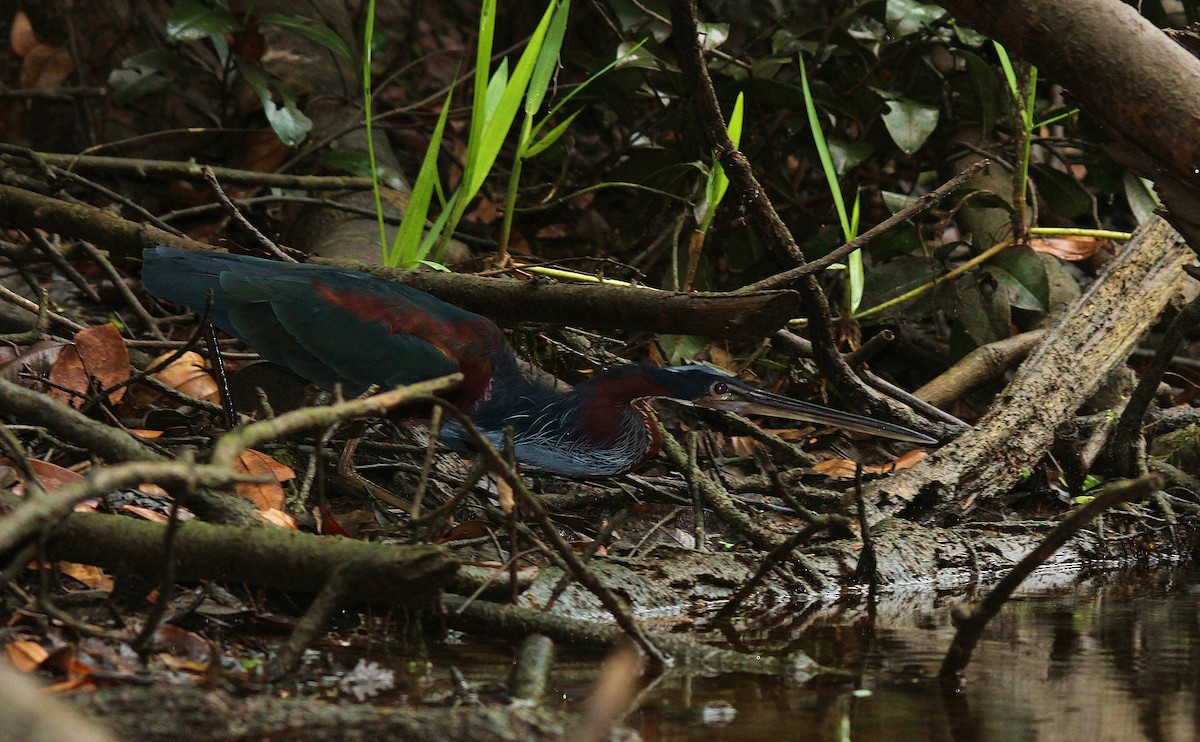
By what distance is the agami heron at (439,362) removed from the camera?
12.2ft

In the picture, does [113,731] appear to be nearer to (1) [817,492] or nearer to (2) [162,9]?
(1) [817,492]

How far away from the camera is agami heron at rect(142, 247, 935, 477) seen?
12.2 feet

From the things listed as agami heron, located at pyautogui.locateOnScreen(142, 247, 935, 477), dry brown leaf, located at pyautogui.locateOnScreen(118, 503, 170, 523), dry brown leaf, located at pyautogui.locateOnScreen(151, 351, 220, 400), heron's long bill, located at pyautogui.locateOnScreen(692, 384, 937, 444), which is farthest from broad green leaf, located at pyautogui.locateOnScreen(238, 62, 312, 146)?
dry brown leaf, located at pyautogui.locateOnScreen(118, 503, 170, 523)

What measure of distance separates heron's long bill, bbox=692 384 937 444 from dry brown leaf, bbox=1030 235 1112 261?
1.83 meters

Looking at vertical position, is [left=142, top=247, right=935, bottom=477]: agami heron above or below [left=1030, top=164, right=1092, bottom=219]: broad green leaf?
below

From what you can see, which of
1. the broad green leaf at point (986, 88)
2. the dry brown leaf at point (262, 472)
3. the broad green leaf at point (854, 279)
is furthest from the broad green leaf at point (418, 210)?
the broad green leaf at point (986, 88)

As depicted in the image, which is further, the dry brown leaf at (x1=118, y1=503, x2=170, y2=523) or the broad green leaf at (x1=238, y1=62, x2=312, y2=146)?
the broad green leaf at (x1=238, y1=62, x2=312, y2=146)

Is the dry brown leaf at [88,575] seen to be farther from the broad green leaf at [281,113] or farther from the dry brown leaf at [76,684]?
the broad green leaf at [281,113]

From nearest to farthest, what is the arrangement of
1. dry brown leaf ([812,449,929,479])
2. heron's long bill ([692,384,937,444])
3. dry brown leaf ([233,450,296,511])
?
dry brown leaf ([233,450,296,511]) → heron's long bill ([692,384,937,444]) → dry brown leaf ([812,449,929,479])

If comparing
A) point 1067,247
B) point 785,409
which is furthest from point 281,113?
point 1067,247

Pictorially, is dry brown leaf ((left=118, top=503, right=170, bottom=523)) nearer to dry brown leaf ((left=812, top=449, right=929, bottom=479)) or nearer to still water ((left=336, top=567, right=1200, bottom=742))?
still water ((left=336, top=567, right=1200, bottom=742))

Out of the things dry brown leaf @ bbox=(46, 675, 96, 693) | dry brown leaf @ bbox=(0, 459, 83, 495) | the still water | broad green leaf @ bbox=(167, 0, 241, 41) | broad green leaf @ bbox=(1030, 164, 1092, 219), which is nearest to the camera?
dry brown leaf @ bbox=(46, 675, 96, 693)

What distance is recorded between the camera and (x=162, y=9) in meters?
6.82

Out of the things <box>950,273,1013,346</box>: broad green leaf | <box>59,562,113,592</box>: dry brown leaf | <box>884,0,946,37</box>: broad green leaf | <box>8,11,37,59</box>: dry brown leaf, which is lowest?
<box>59,562,113,592</box>: dry brown leaf
